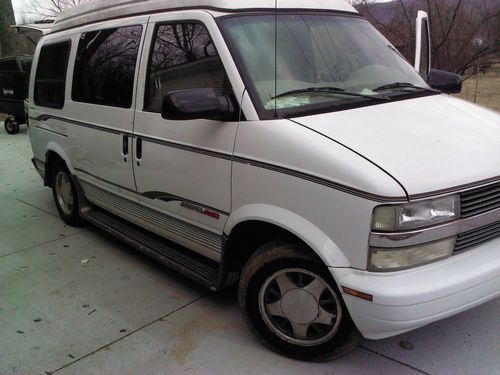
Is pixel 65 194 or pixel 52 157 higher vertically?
pixel 52 157

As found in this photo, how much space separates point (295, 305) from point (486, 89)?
15066 mm

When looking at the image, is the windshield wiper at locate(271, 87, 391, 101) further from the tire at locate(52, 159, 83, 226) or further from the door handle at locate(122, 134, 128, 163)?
the tire at locate(52, 159, 83, 226)

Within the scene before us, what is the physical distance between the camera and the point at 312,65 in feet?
10.5

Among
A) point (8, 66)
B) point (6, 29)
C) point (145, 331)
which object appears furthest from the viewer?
point (6, 29)

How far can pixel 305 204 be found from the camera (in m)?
2.62

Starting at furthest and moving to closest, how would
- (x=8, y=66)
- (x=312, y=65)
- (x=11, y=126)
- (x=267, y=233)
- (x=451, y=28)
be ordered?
(x=8, y=66)
(x=11, y=126)
(x=451, y=28)
(x=312, y=65)
(x=267, y=233)

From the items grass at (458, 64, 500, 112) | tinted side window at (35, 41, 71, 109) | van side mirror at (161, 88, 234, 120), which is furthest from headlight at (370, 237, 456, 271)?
grass at (458, 64, 500, 112)

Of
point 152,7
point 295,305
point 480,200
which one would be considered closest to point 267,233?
point 295,305

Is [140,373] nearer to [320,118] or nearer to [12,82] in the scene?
[320,118]

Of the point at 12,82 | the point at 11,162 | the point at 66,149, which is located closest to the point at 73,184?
the point at 66,149

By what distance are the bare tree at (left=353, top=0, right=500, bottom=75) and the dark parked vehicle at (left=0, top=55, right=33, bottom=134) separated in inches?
319

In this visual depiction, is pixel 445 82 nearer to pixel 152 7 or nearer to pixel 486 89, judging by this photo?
pixel 152 7

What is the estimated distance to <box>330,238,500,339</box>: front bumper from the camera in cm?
238

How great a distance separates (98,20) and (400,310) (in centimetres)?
358
